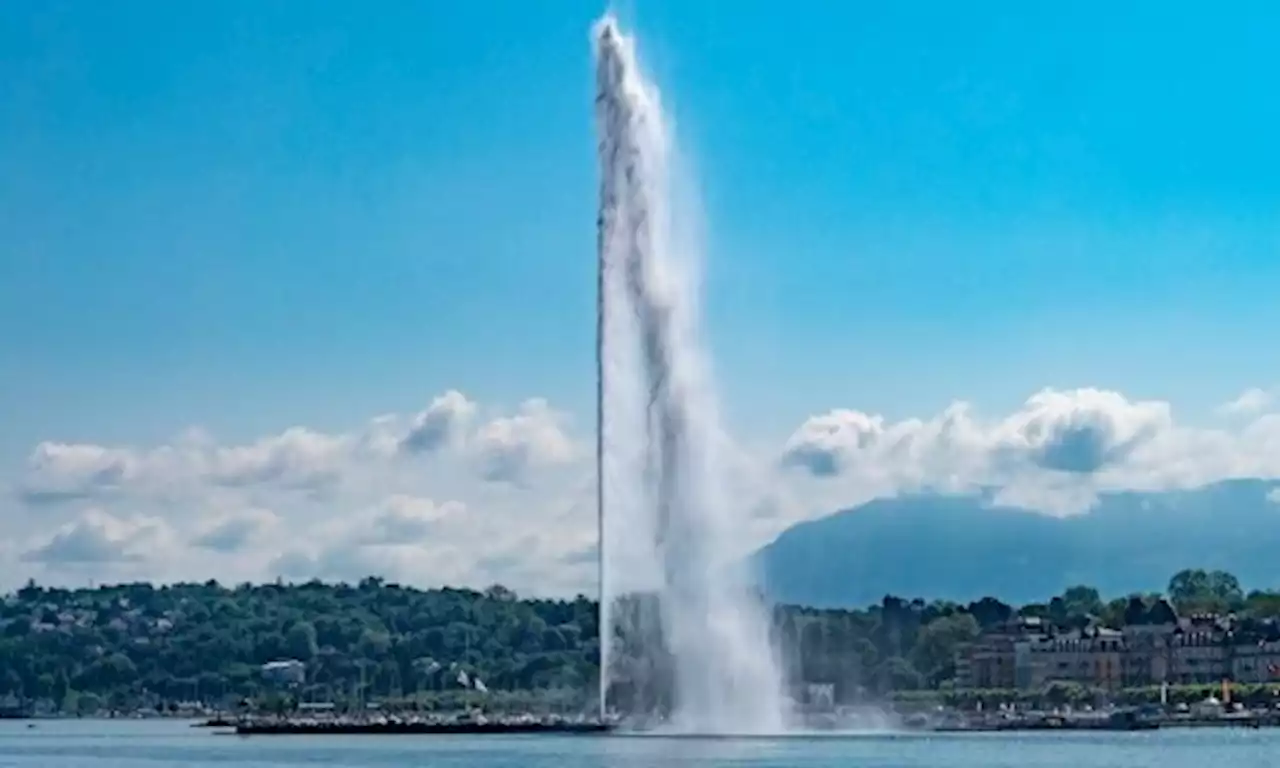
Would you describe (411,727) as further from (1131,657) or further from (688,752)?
(1131,657)

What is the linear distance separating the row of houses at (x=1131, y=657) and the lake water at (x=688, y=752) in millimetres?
47622

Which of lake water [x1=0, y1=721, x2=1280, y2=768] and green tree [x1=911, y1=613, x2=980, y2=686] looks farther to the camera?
green tree [x1=911, y1=613, x2=980, y2=686]

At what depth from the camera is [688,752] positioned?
66312mm

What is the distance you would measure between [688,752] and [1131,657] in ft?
325

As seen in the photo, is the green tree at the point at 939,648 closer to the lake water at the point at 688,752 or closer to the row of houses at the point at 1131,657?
the row of houses at the point at 1131,657

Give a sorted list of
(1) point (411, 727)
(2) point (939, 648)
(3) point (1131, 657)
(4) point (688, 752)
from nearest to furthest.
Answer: (4) point (688, 752), (1) point (411, 727), (3) point (1131, 657), (2) point (939, 648)

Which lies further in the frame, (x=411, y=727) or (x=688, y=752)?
(x=411, y=727)

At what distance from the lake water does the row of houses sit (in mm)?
47622

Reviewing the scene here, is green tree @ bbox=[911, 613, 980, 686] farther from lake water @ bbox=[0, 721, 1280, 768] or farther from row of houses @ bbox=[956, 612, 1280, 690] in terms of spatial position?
lake water @ bbox=[0, 721, 1280, 768]

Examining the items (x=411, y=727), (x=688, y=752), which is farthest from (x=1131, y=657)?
(x=688, y=752)

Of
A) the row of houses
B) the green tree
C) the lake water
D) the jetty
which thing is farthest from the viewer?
the green tree

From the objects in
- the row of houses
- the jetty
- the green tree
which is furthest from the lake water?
the green tree

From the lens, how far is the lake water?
68.2 meters

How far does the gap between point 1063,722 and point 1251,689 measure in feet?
95.6
